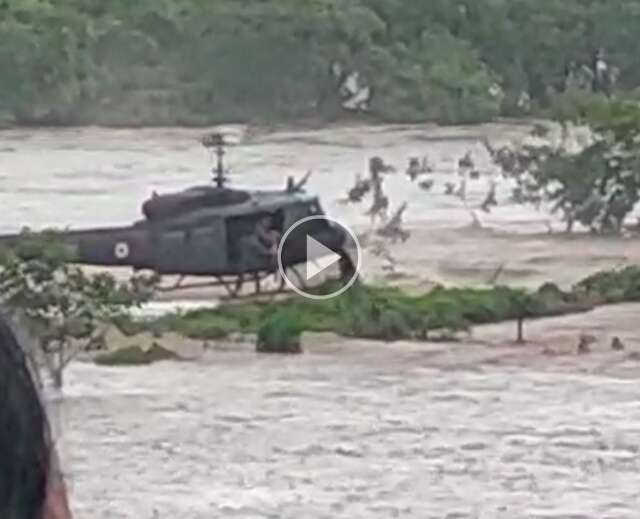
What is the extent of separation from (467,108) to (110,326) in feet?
1.48

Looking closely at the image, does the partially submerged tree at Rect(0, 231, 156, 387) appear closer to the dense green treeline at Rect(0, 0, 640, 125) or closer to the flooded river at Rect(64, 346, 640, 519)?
the flooded river at Rect(64, 346, 640, 519)

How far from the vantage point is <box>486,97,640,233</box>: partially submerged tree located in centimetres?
208

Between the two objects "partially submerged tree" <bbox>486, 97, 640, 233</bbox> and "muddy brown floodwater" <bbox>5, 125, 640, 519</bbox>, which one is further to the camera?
"partially submerged tree" <bbox>486, 97, 640, 233</bbox>

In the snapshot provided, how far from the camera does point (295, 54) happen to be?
6.78 ft

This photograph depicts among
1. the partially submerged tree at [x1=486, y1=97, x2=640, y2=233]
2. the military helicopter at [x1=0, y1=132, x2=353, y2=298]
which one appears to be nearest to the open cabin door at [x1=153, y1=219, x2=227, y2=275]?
the military helicopter at [x1=0, y1=132, x2=353, y2=298]

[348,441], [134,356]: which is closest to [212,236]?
[134,356]

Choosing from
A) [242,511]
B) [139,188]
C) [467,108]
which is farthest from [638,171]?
[242,511]

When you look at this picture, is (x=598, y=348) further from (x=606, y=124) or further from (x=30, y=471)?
(x=30, y=471)

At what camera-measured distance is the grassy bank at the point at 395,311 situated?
1.98m

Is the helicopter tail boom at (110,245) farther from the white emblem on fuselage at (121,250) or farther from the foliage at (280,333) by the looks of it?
the foliage at (280,333)

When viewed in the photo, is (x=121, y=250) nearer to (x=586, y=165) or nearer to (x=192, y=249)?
(x=192, y=249)

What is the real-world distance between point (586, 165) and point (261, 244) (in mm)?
363

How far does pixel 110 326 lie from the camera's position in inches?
76.6

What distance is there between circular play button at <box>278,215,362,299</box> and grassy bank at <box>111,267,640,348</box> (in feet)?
0.08
